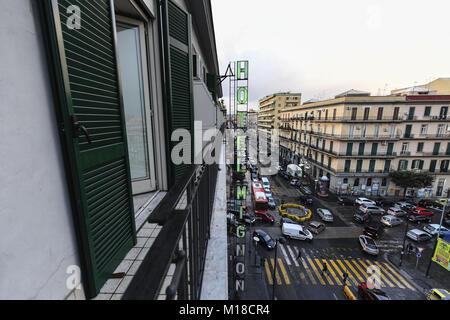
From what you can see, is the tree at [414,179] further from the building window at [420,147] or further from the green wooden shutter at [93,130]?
the green wooden shutter at [93,130]

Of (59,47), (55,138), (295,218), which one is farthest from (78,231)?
(295,218)

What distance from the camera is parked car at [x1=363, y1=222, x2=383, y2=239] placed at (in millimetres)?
17031

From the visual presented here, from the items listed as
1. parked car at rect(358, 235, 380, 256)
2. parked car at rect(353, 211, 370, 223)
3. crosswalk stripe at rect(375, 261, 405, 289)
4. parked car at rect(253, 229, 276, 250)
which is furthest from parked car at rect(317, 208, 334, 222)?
parked car at rect(253, 229, 276, 250)

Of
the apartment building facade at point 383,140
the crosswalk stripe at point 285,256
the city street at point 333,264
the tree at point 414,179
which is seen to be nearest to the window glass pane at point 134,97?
the city street at point 333,264

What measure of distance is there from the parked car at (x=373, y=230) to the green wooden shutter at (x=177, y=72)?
19.4 m

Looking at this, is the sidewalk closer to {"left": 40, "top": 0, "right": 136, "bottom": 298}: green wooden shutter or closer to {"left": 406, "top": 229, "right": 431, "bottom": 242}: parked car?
{"left": 406, "top": 229, "right": 431, "bottom": 242}: parked car

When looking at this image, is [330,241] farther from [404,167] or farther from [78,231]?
[78,231]

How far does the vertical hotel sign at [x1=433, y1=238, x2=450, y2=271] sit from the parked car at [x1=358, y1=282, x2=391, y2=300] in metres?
4.18

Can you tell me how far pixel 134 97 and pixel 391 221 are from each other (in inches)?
939

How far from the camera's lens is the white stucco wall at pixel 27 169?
113 centimetres

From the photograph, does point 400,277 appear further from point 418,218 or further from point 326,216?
point 418,218

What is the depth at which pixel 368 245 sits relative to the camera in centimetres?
1515

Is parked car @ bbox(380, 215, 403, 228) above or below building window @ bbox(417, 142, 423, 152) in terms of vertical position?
below

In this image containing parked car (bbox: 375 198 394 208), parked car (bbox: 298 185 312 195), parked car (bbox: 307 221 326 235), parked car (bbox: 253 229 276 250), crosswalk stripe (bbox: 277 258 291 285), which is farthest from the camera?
parked car (bbox: 298 185 312 195)
